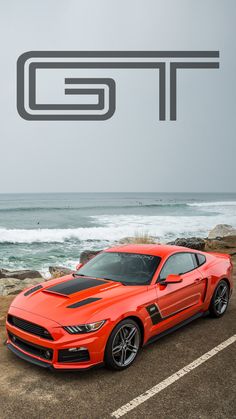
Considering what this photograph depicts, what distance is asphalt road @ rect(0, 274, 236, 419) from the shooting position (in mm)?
3266

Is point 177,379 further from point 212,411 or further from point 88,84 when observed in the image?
point 88,84

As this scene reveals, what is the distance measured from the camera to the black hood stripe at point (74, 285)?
4578mm

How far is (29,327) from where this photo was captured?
4074mm

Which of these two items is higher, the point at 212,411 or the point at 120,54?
the point at 120,54

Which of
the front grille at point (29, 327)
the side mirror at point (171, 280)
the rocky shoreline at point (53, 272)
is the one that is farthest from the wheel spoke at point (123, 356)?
the rocky shoreline at point (53, 272)

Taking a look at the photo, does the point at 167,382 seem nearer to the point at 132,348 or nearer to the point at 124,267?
the point at 132,348

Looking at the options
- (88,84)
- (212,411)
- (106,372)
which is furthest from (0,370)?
(88,84)

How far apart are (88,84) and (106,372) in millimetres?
17705

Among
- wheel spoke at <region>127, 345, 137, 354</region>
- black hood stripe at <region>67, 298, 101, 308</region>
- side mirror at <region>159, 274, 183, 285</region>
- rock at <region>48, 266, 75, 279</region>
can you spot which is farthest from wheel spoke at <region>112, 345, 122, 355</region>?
rock at <region>48, 266, 75, 279</region>

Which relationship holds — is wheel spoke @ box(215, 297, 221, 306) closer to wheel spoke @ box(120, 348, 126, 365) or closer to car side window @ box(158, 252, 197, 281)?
car side window @ box(158, 252, 197, 281)

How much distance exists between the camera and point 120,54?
21.6 metres

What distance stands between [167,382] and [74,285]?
178 centimetres

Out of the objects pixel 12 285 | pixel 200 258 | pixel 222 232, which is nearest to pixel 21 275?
pixel 12 285

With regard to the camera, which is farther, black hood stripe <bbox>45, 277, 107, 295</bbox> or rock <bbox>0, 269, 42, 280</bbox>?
rock <bbox>0, 269, 42, 280</bbox>
